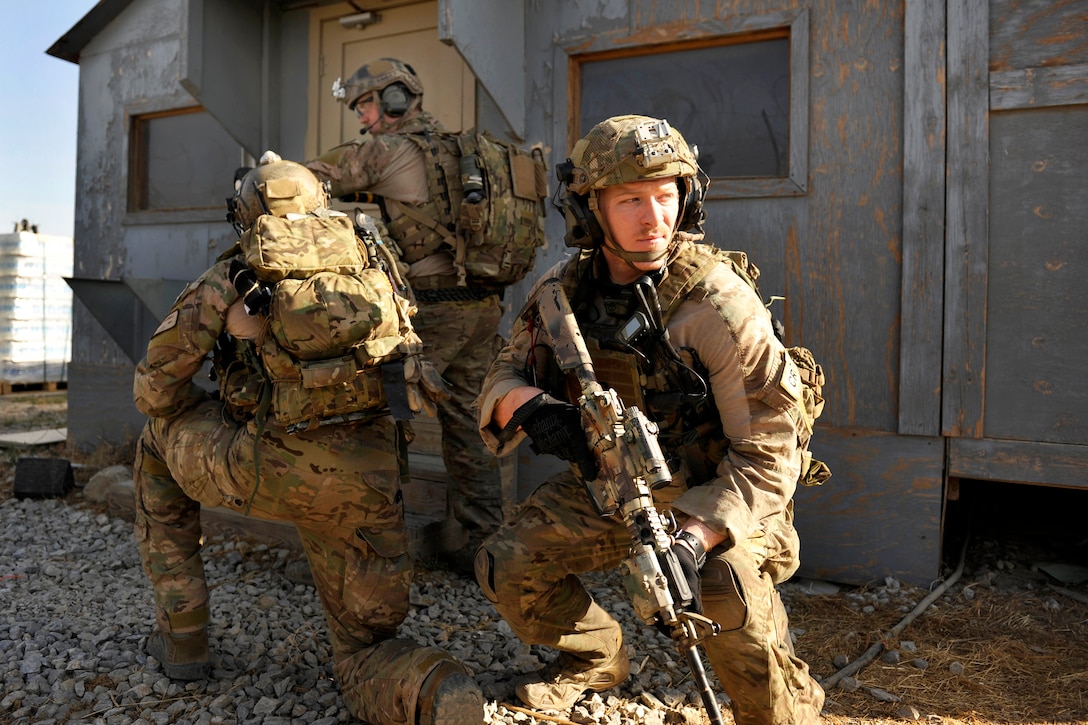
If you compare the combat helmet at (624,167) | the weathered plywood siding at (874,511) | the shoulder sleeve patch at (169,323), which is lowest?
the weathered plywood siding at (874,511)

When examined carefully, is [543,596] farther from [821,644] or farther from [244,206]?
[244,206]

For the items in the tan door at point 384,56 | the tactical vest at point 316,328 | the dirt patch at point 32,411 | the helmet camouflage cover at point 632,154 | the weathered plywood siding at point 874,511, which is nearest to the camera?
the helmet camouflage cover at point 632,154

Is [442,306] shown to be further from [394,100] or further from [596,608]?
[596,608]

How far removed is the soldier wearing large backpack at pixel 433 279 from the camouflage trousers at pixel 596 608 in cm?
145

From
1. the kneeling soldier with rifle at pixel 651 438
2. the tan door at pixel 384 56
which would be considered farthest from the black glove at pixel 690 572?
the tan door at pixel 384 56

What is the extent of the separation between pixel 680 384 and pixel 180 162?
560 cm

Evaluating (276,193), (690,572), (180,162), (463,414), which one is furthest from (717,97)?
(180,162)

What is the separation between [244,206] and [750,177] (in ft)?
8.62

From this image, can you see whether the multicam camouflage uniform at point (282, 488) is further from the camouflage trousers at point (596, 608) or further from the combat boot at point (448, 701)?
the camouflage trousers at point (596, 608)

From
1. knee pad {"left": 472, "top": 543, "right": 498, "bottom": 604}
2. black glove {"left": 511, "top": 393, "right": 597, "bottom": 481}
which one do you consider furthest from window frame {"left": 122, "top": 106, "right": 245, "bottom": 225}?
black glove {"left": 511, "top": 393, "right": 597, "bottom": 481}

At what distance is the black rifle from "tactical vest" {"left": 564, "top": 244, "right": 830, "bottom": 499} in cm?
23

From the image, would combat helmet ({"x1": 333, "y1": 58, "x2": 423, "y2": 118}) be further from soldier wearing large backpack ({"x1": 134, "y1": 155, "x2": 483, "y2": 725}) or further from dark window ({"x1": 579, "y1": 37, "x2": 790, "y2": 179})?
soldier wearing large backpack ({"x1": 134, "y1": 155, "x2": 483, "y2": 725})

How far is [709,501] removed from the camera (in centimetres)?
236

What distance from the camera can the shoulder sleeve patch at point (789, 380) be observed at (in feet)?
7.86
